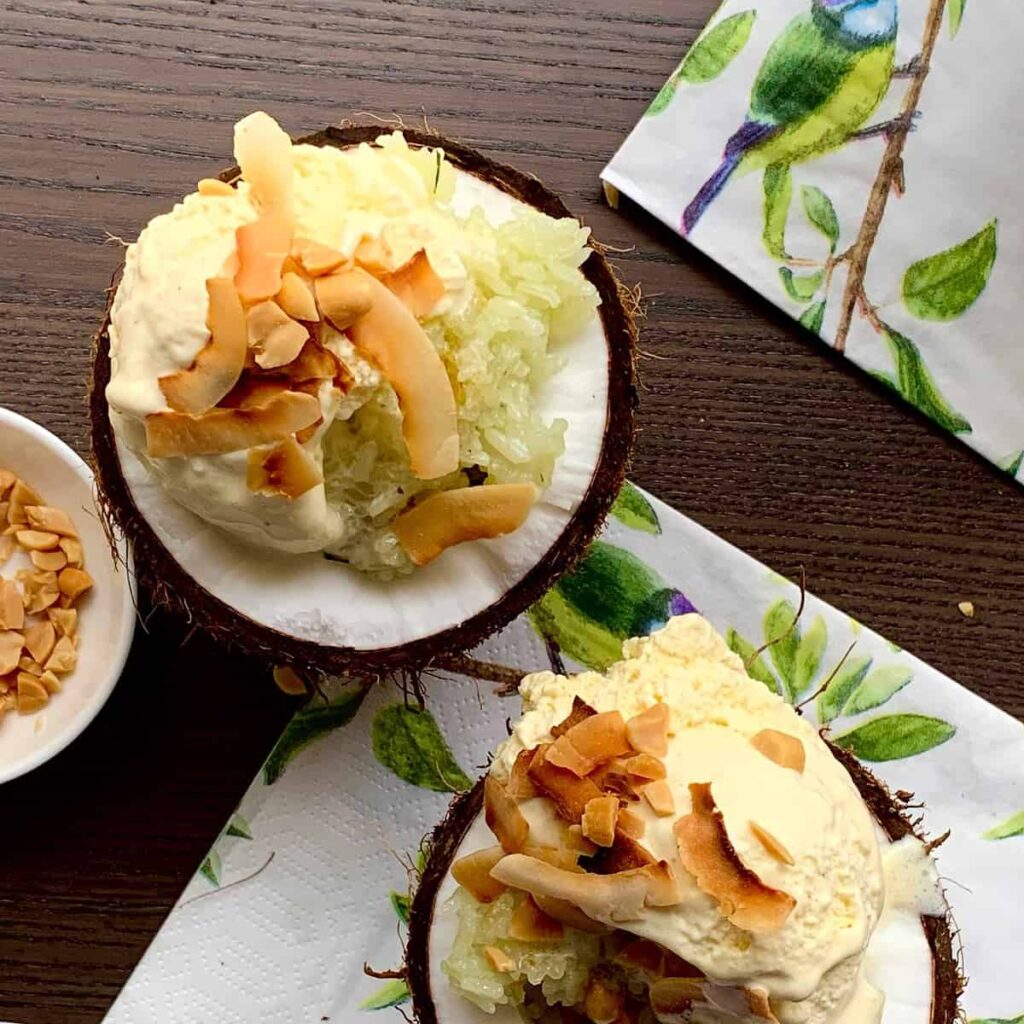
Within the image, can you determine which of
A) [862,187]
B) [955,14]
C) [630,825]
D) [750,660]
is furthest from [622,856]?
[955,14]

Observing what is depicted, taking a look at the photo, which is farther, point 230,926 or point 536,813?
point 230,926

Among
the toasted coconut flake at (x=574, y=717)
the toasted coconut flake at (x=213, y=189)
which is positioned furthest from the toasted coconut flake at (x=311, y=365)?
the toasted coconut flake at (x=574, y=717)

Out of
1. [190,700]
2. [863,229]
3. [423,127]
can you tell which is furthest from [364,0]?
[190,700]

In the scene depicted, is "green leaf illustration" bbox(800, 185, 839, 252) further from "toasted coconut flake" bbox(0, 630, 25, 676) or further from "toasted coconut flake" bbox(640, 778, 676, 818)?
"toasted coconut flake" bbox(0, 630, 25, 676)

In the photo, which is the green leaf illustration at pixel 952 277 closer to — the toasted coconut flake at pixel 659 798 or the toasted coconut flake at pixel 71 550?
the toasted coconut flake at pixel 659 798

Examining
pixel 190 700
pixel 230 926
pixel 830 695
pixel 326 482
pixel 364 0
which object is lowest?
pixel 230 926

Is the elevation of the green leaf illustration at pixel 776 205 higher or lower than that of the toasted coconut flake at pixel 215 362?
higher

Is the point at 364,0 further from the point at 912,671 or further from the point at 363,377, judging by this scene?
the point at 912,671
